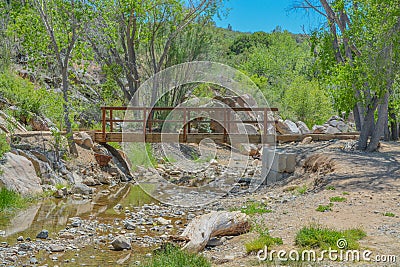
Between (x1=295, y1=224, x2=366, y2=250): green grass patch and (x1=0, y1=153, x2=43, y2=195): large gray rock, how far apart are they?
6.92m

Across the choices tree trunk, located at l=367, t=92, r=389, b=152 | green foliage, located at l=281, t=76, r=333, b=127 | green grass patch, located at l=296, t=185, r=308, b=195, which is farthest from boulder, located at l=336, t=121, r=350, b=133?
green grass patch, located at l=296, t=185, r=308, b=195

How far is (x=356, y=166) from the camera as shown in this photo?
36.6 feet

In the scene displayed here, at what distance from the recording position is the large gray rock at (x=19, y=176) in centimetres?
1064

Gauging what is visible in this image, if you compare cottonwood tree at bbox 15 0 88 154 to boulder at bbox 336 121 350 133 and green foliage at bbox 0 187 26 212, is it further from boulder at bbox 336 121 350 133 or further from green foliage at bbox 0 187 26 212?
boulder at bbox 336 121 350 133

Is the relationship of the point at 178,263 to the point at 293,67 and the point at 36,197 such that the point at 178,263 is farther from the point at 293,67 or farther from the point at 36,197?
the point at 293,67

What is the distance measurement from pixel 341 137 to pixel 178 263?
46.8ft

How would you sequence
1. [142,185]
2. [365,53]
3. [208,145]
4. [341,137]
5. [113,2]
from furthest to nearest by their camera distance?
[208,145] → [341,137] → [113,2] → [142,185] → [365,53]

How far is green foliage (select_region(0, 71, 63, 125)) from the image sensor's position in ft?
46.1

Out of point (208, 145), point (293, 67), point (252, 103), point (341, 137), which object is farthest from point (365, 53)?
point (293, 67)

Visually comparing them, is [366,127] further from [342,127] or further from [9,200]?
[342,127]

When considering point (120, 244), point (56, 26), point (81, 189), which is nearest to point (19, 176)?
point (81, 189)

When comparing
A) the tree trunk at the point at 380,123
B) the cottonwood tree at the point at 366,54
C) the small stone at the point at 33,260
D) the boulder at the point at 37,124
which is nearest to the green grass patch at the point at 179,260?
the small stone at the point at 33,260

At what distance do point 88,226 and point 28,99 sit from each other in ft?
27.4

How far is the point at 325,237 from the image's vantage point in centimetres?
595
